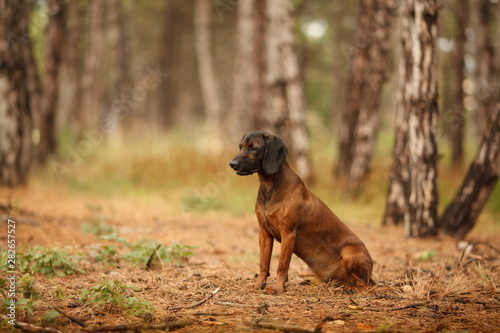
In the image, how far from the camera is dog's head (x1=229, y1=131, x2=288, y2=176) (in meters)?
3.87

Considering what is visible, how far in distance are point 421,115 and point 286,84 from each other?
174 inches

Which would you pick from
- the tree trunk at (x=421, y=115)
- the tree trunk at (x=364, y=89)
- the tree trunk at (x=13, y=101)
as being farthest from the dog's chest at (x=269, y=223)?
the tree trunk at (x=13, y=101)

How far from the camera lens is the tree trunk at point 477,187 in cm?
644

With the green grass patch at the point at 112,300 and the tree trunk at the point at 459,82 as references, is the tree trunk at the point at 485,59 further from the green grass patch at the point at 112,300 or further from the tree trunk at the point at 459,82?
the green grass patch at the point at 112,300

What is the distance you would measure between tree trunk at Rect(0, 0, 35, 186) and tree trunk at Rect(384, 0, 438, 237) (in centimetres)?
733

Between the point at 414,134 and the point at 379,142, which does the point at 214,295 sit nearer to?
the point at 414,134

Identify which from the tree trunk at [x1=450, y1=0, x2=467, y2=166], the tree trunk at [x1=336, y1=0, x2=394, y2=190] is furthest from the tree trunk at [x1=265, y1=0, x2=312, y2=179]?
the tree trunk at [x1=450, y1=0, x2=467, y2=166]

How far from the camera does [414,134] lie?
685 cm

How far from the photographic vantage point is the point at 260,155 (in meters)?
3.93

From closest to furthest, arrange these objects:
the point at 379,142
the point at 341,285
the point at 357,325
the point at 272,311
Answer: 1. the point at 357,325
2. the point at 272,311
3. the point at 341,285
4. the point at 379,142

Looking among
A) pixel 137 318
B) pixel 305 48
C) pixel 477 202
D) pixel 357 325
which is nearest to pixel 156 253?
pixel 137 318

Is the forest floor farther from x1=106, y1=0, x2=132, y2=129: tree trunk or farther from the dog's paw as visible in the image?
x1=106, y1=0, x2=132, y2=129: tree trunk

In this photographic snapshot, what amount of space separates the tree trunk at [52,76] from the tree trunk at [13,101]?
263cm

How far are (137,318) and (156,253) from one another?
A: 5.65 feet
